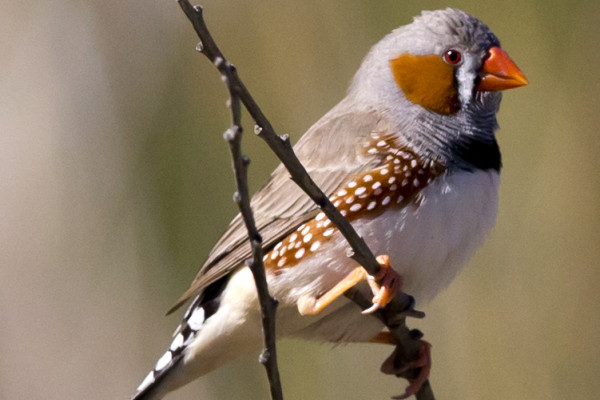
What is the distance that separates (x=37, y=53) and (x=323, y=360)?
225 centimetres

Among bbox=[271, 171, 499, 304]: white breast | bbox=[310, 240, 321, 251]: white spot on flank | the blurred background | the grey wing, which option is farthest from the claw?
the blurred background

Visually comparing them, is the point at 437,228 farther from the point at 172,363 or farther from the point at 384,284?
the point at 172,363

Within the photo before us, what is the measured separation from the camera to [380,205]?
3.55 meters

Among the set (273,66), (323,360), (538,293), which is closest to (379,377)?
(323,360)

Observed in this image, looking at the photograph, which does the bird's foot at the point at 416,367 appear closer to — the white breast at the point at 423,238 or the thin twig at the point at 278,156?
the white breast at the point at 423,238

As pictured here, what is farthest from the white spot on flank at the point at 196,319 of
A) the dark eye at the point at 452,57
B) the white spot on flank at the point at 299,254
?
the dark eye at the point at 452,57

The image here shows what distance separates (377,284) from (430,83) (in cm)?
98

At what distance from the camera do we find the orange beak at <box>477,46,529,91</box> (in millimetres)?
3904

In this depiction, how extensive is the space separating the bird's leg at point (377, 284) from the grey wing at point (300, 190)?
33 cm

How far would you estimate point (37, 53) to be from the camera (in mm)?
5363

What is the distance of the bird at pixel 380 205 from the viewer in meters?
3.56

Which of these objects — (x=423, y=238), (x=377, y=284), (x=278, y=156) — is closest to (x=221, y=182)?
(x=423, y=238)

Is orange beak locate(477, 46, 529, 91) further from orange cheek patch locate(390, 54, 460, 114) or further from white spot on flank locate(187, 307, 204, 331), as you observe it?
white spot on flank locate(187, 307, 204, 331)

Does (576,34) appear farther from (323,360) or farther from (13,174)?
(13,174)
